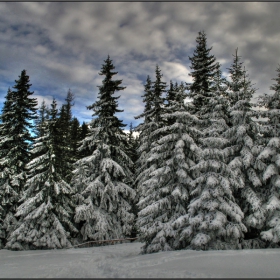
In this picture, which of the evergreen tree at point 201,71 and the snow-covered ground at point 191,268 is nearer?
the snow-covered ground at point 191,268

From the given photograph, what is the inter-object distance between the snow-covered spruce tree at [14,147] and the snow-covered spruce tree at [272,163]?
22026mm

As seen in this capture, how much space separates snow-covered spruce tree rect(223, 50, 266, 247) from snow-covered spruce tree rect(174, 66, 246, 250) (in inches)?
47.8

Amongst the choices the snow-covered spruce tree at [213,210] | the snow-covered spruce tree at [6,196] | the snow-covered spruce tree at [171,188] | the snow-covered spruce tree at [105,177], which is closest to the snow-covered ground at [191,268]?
the snow-covered spruce tree at [213,210]

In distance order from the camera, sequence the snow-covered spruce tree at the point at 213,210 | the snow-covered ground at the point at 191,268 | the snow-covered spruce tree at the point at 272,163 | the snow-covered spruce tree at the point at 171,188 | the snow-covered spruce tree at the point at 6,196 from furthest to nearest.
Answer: the snow-covered spruce tree at the point at 6,196, the snow-covered spruce tree at the point at 171,188, the snow-covered spruce tree at the point at 272,163, the snow-covered spruce tree at the point at 213,210, the snow-covered ground at the point at 191,268

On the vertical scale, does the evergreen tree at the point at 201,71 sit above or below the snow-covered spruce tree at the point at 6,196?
above

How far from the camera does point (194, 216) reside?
15070 millimetres

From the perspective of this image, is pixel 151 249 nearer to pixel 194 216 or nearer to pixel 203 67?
pixel 194 216

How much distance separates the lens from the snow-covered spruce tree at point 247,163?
51.8ft

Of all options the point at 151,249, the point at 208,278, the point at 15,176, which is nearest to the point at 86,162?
the point at 15,176

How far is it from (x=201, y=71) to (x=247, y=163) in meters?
12.5

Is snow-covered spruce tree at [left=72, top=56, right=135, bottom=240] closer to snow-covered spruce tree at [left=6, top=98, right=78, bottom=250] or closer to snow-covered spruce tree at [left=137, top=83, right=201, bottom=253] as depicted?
snow-covered spruce tree at [left=6, top=98, right=78, bottom=250]

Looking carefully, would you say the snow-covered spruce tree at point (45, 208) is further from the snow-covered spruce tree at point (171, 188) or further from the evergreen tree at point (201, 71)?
the evergreen tree at point (201, 71)

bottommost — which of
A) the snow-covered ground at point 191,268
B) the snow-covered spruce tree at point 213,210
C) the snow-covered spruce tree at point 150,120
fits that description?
the snow-covered ground at point 191,268

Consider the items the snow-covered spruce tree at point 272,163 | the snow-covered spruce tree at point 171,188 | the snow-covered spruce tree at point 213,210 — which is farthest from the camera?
the snow-covered spruce tree at point 171,188
